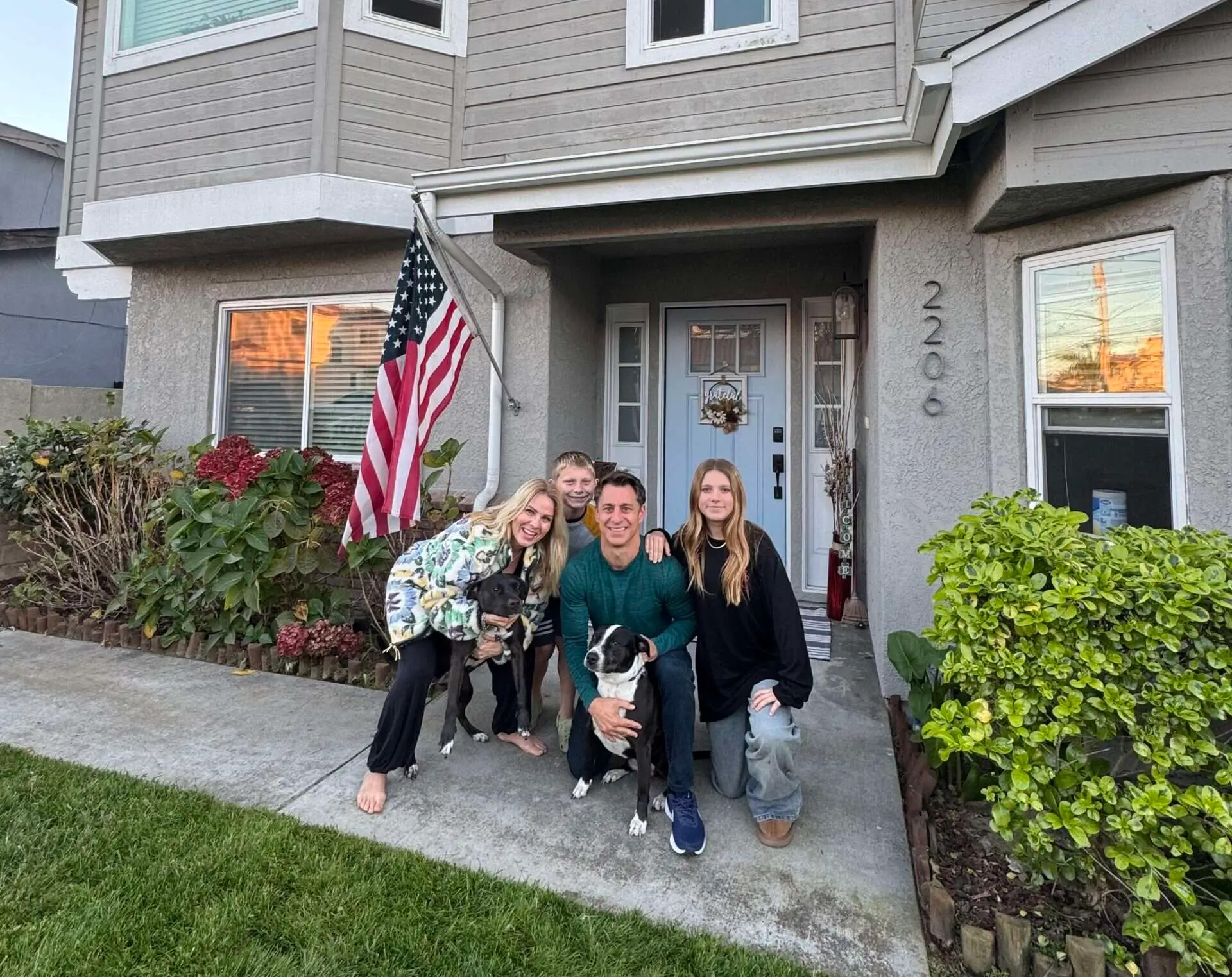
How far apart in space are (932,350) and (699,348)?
7.38ft

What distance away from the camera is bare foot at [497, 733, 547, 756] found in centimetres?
295

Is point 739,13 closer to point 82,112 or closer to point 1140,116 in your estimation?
point 1140,116

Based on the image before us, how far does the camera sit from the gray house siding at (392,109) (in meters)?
4.82

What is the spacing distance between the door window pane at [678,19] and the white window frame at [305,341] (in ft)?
9.05

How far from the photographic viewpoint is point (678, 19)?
4.38 m

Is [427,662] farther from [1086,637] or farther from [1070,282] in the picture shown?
[1070,282]

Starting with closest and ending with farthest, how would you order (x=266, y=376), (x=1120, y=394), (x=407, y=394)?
(x=1120, y=394) → (x=407, y=394) → (x=266, y=376)

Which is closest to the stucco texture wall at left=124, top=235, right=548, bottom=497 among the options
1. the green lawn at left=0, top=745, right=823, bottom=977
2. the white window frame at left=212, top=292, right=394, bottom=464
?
the white window frame at left=212, top=292, right=394, bottom=464

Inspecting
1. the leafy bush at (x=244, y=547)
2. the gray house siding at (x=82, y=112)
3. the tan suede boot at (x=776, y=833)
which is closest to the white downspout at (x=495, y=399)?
the leafy bush at (x=244, y=547)

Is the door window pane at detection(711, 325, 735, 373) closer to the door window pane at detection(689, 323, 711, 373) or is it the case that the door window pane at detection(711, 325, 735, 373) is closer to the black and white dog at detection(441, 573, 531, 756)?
the door window pane at detection(689, 323, 711, 373)

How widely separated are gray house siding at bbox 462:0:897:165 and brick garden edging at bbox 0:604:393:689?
145 inches

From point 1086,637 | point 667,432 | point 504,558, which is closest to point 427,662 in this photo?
point 504,558

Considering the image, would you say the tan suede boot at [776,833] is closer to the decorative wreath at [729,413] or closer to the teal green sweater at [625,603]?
the teal green sweater at [625,603]

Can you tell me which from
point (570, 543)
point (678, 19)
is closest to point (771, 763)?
point (570, 543)
